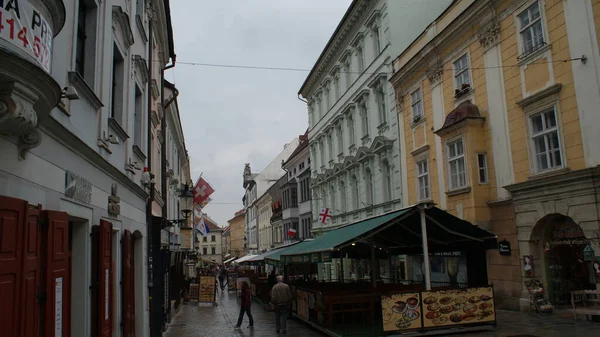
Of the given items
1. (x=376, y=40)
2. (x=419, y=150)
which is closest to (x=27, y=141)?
(x=419, y=150)

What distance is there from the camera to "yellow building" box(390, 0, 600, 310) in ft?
45.8

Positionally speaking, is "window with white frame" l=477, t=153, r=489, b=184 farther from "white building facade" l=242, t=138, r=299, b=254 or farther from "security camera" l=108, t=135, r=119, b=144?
"white building facade" l=242, t=138, r=299, b=254

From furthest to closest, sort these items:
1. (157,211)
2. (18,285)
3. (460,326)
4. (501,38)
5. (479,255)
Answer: (157,211)
(501,38)
(479,255)
(460,326)
(18,285)

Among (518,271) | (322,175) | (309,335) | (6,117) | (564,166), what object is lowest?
(309,335)

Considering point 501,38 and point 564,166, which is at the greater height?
point 501,38

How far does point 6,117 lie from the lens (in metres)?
4.02

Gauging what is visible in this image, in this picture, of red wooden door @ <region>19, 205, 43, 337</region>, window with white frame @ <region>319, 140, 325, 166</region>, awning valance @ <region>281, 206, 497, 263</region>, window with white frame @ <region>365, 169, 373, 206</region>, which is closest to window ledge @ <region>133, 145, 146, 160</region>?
awning valance @ <region>281, 206, 497, 263</region>

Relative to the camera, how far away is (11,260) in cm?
451

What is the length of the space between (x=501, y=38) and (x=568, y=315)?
9.18 meters

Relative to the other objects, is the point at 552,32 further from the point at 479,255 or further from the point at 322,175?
the point at 322,175

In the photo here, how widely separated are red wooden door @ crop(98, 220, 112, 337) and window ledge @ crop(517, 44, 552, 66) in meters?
13.3

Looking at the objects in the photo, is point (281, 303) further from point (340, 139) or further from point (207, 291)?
point (340, 139)

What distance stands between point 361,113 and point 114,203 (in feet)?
76.7

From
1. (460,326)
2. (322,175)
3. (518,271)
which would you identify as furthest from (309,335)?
(322,175)
